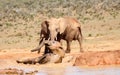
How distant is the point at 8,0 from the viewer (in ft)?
176

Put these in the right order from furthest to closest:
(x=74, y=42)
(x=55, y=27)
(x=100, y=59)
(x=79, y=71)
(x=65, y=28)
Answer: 1. (x=74, y=42)
2. (x=65, y=28)
3. (x=55, y=27)
4. (x=100, y=59)
5. (x=79, y=71)

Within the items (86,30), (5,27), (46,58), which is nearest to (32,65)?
(46,58)

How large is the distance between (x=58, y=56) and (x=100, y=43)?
331 inches

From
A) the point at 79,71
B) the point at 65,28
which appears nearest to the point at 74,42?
the point at 65,28

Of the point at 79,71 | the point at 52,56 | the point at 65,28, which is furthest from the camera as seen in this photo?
the point at 65,28

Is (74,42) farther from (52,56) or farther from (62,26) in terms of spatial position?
(52,56)

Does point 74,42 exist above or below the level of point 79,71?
below

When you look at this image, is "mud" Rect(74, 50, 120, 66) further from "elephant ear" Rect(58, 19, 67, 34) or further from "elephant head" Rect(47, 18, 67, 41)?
"elephant ear" Rect(58, 19, 67, 34)

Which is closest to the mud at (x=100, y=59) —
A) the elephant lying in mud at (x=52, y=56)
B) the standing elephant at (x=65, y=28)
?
the elephant lying in mud at (x=52, y=56)

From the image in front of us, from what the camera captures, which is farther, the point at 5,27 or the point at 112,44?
the point at 5,27

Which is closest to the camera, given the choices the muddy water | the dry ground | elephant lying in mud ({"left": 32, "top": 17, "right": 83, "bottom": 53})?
the muddy water

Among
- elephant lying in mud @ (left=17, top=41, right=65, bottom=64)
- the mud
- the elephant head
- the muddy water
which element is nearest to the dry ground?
elephant lying in mud @ (left=17, top=41, right=65, bottom=64)

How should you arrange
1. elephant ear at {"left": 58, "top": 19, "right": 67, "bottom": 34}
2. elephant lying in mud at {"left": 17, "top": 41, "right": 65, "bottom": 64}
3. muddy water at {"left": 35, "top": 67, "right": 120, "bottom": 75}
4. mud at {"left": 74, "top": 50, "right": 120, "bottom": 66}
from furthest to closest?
elephant ear at {"left": 58, "top": 19, "right": 67, "bottom": 34} → elephant lying in mud at {"left": 17, "top": 41, "right": 65, "bottom": 64} → mud at {"left": 74, "top": 50, "right": 120, "bottom": 66} → muddy water at {"left": 35, "top": 67, "right": 120, "bottom": 75}

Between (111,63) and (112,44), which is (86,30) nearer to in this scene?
(112,44)
